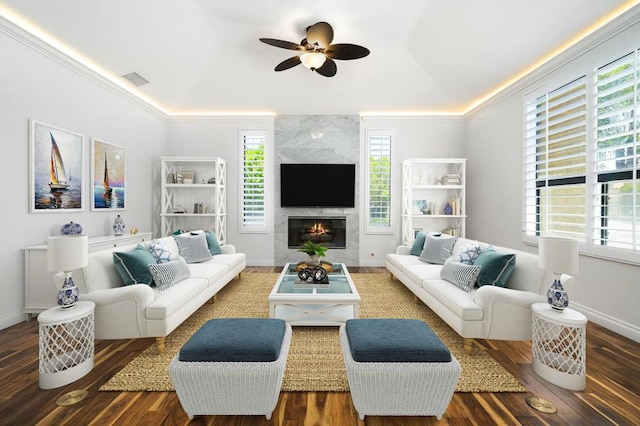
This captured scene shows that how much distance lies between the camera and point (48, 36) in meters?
3.29

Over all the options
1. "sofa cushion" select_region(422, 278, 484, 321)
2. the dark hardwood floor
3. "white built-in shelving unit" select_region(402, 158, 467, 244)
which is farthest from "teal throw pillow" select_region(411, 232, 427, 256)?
the dark hardwood floor

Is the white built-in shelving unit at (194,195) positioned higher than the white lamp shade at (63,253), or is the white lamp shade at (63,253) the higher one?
the white built-in shelving unit at (194,195)

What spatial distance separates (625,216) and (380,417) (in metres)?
3.07

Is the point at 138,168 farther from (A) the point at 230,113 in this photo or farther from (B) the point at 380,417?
(B) the point at 380,417

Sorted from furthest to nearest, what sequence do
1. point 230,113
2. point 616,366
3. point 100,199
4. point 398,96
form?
1. point 230,113
2. point 398,96
3. point 100,199
4. point 616,366

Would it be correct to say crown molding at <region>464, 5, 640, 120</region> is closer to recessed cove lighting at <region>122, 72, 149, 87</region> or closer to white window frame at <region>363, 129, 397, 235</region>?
white window frame at <region>363, 129, 397, 235</region>

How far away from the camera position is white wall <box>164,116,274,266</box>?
5.91 m

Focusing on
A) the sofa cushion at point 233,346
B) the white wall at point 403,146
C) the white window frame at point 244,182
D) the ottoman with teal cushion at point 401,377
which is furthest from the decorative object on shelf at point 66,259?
the white wall at point 403,146

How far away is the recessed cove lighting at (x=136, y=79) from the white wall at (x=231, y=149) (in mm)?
1278

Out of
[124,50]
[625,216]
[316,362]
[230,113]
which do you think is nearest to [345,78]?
[230,113]

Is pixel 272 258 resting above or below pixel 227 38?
below

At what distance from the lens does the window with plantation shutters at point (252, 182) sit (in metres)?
5.93

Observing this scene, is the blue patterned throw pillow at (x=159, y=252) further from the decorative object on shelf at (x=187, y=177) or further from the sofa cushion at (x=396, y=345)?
the decorative object on shelf at (x=187, y=177)

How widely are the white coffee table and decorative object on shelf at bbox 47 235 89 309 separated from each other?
59.9 inches
